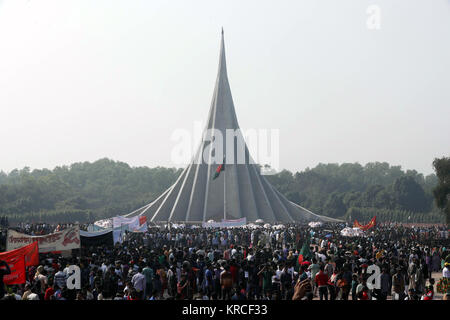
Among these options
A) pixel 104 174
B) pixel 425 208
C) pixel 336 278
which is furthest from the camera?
pixel 104 174

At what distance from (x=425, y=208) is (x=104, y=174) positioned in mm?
55133

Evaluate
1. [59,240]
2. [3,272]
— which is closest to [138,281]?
[3,272]

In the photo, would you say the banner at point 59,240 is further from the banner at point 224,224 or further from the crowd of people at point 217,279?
the banner at point 224,224

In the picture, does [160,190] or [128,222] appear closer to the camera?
[128,222]

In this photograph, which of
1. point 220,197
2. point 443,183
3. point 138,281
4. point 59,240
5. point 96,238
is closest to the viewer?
point 138,281

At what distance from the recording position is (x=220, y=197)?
164 feet

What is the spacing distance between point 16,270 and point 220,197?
128 feet

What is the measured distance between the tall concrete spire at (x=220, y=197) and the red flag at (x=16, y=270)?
35.4 metres

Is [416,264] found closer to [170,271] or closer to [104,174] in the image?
[170,271]

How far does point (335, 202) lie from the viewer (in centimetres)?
7356

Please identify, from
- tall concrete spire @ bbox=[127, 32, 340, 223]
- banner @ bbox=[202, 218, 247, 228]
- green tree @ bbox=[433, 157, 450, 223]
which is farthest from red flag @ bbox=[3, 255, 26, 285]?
tall concrete spire @ bbox=[127, 32, 340, 223]

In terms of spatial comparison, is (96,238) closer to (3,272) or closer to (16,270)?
(16,270)
